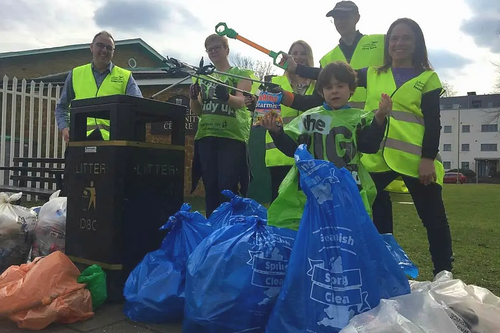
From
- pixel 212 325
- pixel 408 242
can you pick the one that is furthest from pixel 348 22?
pixel 408 242

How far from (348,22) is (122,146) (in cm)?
179

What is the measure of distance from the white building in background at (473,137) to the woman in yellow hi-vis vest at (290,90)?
2335 inches

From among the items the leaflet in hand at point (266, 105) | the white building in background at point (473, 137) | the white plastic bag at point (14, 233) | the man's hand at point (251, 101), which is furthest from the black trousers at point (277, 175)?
the white building in background at point (473, 137)

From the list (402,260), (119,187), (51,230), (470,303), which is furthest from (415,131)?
(51,230)

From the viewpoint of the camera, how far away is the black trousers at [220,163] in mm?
3488

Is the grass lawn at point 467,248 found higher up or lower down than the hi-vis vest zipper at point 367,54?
lower down

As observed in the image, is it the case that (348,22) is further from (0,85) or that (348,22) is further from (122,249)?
(0,85)

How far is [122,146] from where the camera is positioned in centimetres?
276

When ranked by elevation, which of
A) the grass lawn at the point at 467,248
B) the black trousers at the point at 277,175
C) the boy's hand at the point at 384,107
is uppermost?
the boy's hand at the point at 384,107

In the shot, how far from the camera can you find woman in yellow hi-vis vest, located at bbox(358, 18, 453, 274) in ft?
8.80

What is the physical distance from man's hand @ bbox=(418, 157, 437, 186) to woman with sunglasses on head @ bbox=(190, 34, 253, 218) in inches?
53.7

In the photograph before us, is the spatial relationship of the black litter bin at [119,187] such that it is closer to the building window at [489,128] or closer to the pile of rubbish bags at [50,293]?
the pile of rubbish bags at [50,293]

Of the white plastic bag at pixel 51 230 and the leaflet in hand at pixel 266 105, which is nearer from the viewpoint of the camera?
the leaflet in hand at pixel 266 105

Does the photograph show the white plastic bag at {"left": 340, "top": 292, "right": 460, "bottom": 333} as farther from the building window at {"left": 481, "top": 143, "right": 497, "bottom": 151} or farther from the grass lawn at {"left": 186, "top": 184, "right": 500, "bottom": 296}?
the building window at {"left": 481, "top": 143, "right": 497, "bottom": 151}
